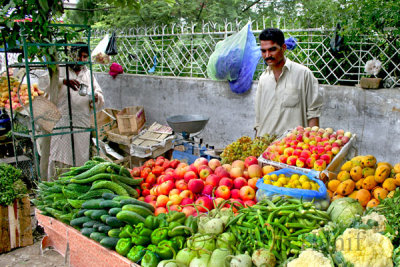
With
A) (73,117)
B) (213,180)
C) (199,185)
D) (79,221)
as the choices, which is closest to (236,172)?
(213,180)

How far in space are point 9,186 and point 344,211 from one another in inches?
134

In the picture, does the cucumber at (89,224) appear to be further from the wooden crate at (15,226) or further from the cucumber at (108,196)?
the wooden crate at (15,226)

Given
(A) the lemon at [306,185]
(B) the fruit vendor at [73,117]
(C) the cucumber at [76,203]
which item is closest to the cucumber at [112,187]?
(C) the cucumber at [76,203]

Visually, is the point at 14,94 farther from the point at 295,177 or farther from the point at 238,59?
the point at 295,177

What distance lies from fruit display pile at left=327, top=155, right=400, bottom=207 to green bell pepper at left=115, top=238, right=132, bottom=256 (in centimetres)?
142

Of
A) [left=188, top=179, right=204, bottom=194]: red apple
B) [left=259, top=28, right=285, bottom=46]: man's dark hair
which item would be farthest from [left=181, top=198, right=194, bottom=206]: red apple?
[left=259, top=28, right=285, bottom=46]: man's dark hair

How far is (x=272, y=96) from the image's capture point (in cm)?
401

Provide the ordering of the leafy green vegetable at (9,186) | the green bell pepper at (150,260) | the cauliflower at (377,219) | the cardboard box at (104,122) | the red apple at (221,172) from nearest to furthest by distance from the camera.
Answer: the cauliflower at (377,219) → the green bell pepper at (150,260) → the red apple at (221,172) → the leafy green vegetable at (9,186) → the cardboard box at (104,122)

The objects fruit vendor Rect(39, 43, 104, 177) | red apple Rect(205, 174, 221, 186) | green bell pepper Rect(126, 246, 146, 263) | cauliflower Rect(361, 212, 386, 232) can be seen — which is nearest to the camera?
cauliflower Rect(361, 212, 386, 232)

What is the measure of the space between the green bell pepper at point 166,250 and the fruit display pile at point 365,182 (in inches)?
46.6

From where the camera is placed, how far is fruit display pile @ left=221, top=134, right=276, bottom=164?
356 centimetres

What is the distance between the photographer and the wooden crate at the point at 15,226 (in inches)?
149

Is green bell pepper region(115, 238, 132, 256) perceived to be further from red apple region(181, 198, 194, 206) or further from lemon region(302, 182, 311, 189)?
lemon region(302, 182, 311, 189)

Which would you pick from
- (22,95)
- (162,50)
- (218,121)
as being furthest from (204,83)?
(22,95)
